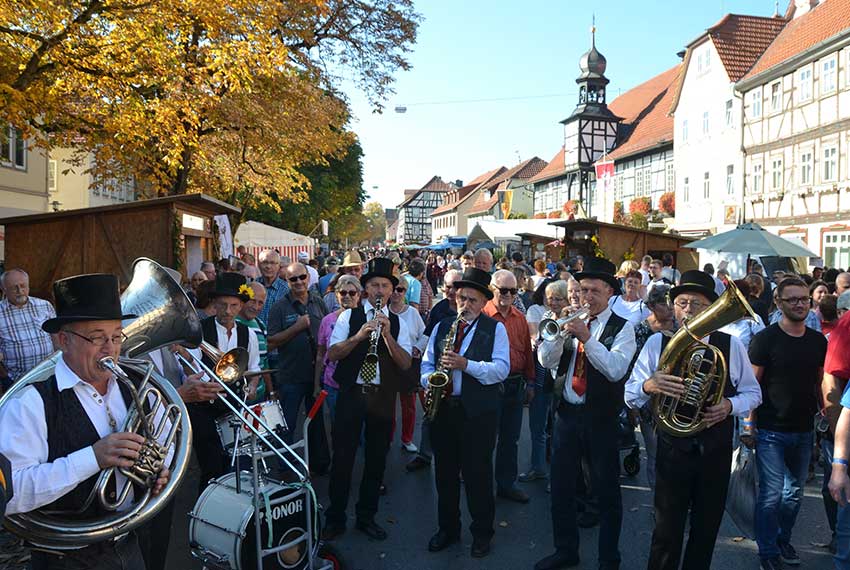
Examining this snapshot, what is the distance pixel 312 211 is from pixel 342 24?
65.7 feet

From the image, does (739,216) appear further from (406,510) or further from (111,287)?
(111,287)

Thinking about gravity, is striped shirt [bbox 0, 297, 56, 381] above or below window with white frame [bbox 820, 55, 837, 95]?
below

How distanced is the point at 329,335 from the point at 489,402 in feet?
6.08

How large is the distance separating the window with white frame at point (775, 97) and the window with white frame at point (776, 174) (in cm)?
188

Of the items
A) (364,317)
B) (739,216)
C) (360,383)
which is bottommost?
(360,383)

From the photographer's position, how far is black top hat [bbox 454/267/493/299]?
4.92 metres

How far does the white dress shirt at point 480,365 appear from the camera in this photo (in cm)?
473

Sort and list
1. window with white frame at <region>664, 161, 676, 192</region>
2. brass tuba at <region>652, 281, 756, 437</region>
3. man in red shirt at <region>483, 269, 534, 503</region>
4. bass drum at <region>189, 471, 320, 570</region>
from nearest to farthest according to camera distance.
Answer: bass drum at <region>189, 471, 320, 570</region>
brass tuba at <region>652, 281, 756, 437</region>
man in red shirt at <region>483, 269, 534, 503</region>
window with white frame at <region>664, 161, 676, 192</region>

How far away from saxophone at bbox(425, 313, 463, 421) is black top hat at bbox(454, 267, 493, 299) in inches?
9.3

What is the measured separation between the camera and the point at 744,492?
459 cm

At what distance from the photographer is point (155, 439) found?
2.88 metres

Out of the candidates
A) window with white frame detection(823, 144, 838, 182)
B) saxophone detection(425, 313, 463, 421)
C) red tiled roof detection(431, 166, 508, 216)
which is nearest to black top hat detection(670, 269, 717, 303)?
saxophone detection(425, 313, 463, 421)

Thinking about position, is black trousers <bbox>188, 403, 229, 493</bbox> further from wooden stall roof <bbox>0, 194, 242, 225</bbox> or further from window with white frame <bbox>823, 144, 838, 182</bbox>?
window with white frame <bbox>823, 144, 838, 182</bbox>

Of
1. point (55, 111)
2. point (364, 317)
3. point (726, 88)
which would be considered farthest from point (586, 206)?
point (364, 317)
